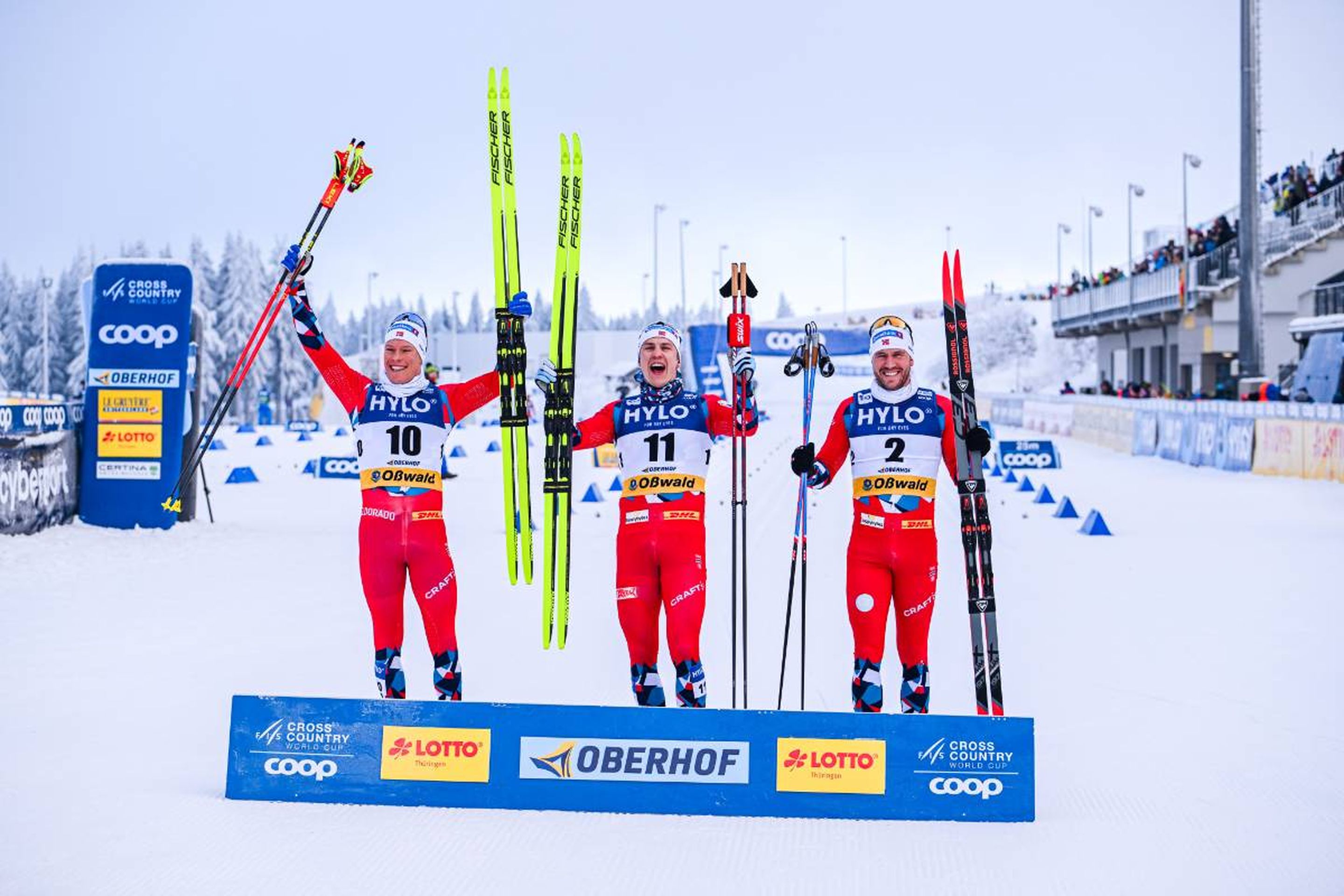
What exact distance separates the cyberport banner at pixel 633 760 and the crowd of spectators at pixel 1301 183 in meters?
37.7

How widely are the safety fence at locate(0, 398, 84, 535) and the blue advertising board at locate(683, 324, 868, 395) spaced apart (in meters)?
27.7

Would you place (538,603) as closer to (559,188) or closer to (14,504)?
(559,188)

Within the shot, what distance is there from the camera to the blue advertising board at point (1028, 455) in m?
22.0

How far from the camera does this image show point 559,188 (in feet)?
21.0

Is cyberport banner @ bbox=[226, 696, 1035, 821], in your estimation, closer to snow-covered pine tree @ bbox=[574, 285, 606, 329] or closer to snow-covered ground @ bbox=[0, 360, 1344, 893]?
snow-covered ground @ bbox=[0, 360, 1344, 893]

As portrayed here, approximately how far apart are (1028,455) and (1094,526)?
775 cm

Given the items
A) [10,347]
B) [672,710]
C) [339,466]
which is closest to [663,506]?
[672,710]

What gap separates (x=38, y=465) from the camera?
1309 cm

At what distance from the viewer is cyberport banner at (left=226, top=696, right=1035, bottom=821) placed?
500 centimetres

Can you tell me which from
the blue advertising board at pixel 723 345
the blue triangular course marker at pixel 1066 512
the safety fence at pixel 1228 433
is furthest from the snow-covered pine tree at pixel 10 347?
the blue triangular course marker at pixel 1066 512

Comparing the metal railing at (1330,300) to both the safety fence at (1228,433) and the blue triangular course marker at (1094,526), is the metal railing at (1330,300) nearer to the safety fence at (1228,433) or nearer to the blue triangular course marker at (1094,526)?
the safety fence at (1228,433)

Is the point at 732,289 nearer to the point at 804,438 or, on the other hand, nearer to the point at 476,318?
the point at 804,438

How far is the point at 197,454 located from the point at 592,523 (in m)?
6.12

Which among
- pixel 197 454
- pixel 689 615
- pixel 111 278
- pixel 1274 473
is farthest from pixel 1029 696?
pixel 1274 473
